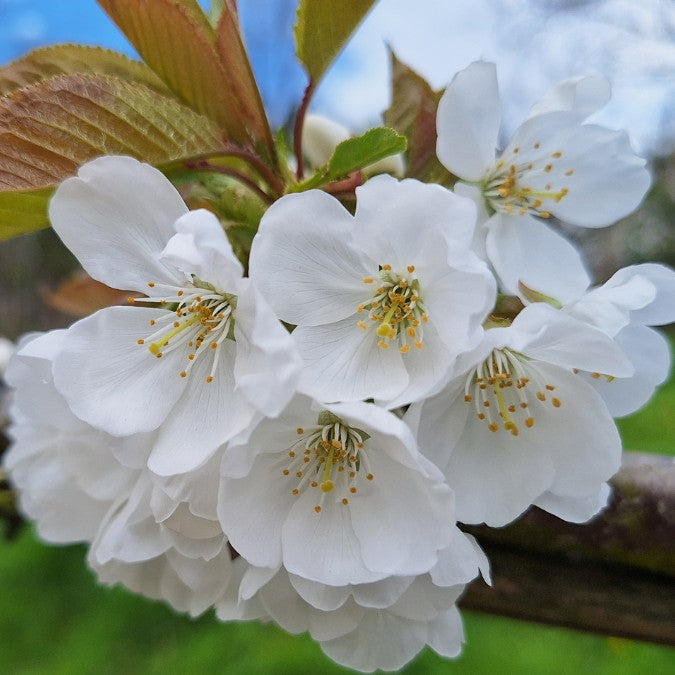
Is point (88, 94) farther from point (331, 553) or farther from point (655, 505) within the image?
point (655, 505)

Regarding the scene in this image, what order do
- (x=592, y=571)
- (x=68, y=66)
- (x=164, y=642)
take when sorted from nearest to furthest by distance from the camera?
1. (x=68, y=66)
2. (x=592, y=571)
3. (x=164, y=642)

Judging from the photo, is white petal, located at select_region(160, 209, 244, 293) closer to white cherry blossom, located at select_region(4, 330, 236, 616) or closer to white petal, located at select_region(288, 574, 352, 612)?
white cherry blossom, located at select_region(4, 330, 236, 616)

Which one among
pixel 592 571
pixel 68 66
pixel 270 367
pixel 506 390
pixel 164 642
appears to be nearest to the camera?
pixel 270 367

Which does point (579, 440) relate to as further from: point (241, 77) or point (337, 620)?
point (241, 77)

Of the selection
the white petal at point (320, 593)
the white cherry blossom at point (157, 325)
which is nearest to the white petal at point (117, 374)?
the white cherry blossom at point (157, 325)

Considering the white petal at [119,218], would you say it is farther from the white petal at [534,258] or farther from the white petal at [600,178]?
the white petal at [600,178]

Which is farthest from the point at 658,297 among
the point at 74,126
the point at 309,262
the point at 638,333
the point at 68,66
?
the point at 68,66
